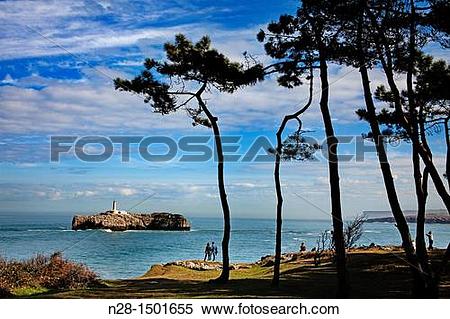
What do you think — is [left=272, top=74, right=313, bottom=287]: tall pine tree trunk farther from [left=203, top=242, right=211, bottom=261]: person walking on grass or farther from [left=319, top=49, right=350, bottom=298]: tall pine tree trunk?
[left=203, top=242, right=211, bottom=261]: person walking on grass

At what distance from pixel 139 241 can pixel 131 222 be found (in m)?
0.94

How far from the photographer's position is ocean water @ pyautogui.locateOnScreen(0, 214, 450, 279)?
31.0 feet

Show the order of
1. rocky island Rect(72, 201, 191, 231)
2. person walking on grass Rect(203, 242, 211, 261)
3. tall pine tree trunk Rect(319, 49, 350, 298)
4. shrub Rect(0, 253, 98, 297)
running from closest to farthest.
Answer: tall pine tree trunk Rect(319, 49, 350, 298), shrub Rect(0, 253, 98, 297), rocky island Rect(72, 201, 191, 231), person walking on grass Rect(203, 242, 211, 261)

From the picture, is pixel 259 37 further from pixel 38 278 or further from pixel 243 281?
pixel 38 278

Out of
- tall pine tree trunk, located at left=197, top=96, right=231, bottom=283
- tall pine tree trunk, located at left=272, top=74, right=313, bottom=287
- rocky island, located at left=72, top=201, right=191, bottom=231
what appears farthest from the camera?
rocky island, located at left=72, top=201, right=191, bottom=231

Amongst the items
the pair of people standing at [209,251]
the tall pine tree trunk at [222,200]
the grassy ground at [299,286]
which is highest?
the tall pine tree trunk at [222,200]

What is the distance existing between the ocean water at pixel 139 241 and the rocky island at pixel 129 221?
0.83 feet

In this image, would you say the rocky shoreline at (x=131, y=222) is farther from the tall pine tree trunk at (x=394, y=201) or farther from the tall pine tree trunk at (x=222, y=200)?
the tall pine tree trunk at (x=394, y=201)

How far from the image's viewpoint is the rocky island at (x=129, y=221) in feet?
43.7

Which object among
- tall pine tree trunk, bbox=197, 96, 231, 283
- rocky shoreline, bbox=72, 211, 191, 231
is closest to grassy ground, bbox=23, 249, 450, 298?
tall pine tree trunk, bbox=197, 96, 231, 283

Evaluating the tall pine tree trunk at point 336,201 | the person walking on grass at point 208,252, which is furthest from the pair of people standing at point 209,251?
the tall pine tree trunk at point 336,201

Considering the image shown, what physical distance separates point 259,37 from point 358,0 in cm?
178
